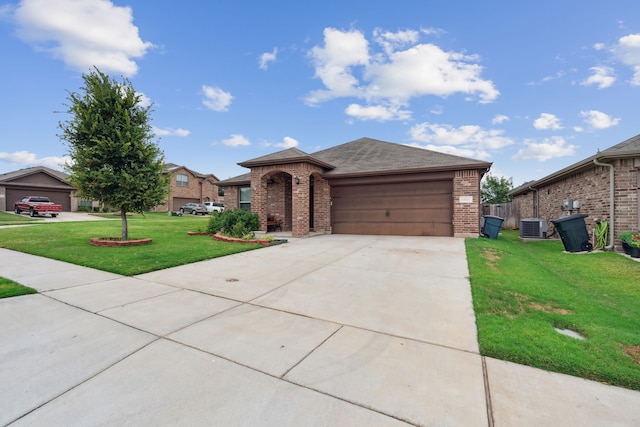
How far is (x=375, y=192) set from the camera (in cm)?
1219

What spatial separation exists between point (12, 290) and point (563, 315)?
7.55 meters

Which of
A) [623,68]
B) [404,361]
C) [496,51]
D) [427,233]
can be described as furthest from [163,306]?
[623,68]

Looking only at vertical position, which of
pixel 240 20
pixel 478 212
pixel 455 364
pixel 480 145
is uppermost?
pixel 240 20

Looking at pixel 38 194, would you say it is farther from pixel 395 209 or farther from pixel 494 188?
pixel 494 188

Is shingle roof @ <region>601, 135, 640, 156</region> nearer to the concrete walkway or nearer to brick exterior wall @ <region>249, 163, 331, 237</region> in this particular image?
the concrete walkway

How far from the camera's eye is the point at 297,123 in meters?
19.5

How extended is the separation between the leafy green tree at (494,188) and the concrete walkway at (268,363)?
27912 mm

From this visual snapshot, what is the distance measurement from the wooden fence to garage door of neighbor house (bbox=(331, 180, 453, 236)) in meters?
9.26

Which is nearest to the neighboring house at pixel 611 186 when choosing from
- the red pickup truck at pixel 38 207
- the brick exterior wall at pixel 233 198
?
the brick exterior wall at pixel 233 198

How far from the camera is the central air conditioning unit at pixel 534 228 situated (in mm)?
11695

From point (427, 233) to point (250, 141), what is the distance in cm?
1646

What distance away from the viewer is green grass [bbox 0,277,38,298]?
4.02 metres

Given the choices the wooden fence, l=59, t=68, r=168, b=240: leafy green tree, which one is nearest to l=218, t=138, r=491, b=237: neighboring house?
l=59, t=68, r=168, b=240: leafy green tree

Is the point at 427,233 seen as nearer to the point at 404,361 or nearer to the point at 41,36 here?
the point at 404,361
